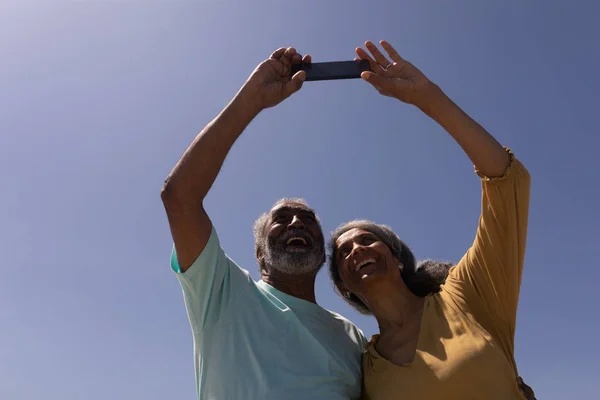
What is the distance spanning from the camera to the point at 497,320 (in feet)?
15.5

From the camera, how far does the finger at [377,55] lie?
211 inches

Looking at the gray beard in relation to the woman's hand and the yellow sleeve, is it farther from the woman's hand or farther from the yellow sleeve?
the woman's hand

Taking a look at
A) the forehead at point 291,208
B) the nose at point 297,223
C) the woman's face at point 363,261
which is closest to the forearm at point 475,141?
the woman's face at point 363,261

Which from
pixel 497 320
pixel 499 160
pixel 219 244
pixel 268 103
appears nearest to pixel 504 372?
pixel 497 320

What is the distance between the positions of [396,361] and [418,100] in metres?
2.61

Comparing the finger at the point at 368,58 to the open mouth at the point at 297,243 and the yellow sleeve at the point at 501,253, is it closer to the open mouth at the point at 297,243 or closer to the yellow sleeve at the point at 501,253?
the yellow sleeve at the point at 501,253

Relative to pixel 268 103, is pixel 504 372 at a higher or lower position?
lower

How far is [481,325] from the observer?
15.4ft

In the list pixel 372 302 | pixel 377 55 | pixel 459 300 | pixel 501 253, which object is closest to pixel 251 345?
pixel 372 302

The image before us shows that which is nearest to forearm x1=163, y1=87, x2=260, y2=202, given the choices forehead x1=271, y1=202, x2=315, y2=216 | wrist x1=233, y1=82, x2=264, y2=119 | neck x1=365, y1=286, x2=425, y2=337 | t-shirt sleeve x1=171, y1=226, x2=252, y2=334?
wrist x1=233, y1=82, x2=264, y2=119

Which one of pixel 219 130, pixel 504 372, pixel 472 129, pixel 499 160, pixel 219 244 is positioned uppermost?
pixel 219 130

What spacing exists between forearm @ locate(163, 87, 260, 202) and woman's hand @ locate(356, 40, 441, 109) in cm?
149

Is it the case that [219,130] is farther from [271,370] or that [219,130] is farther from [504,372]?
[504,372]

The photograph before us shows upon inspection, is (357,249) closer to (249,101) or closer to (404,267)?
(404,267)
